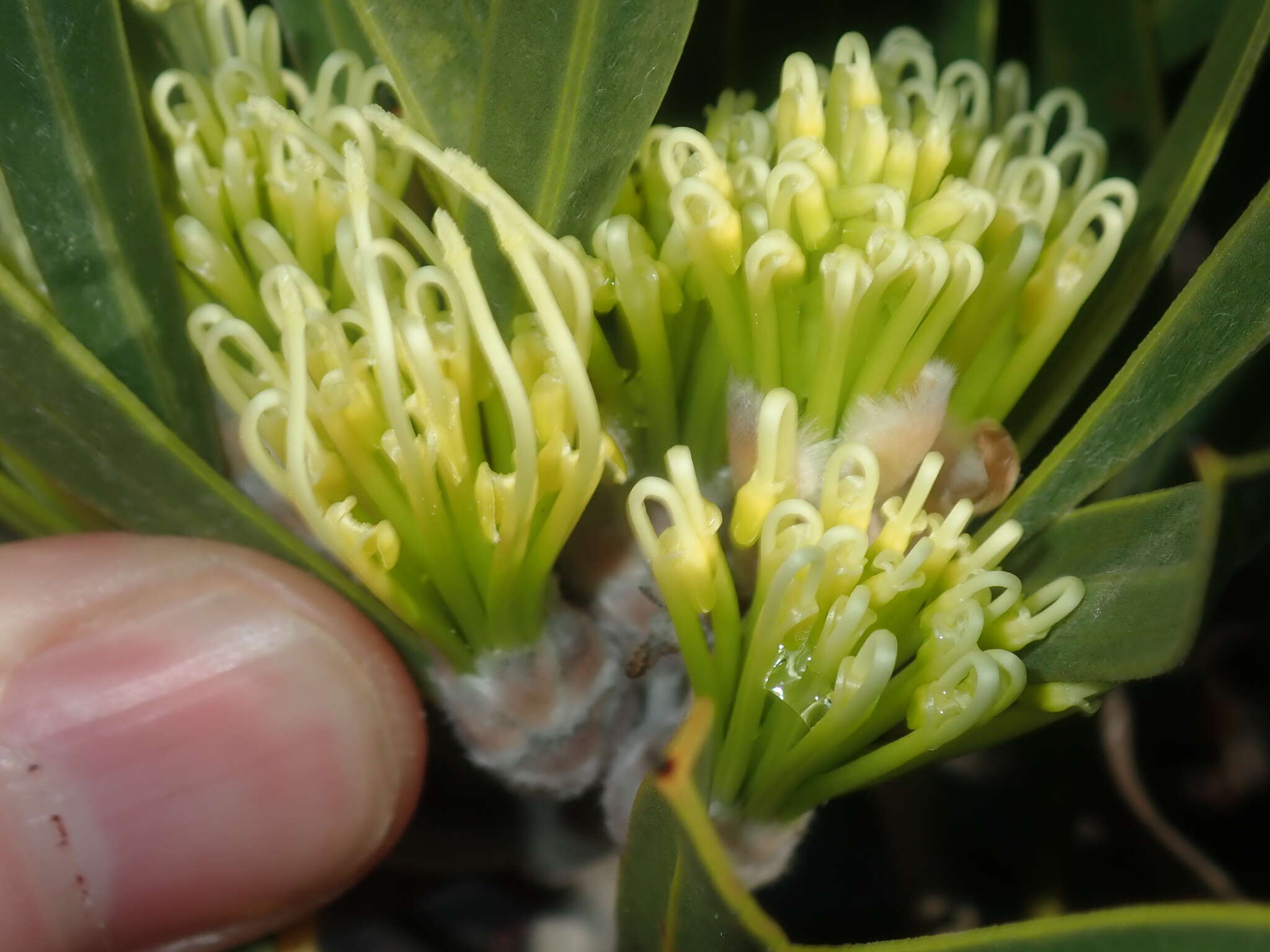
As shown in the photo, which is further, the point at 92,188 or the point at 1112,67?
the point at 1112,67

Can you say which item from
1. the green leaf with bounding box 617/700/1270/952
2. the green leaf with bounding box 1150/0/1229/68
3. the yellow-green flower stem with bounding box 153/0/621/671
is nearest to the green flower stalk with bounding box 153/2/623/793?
the yellow-green flower stem with bounding box 153/0/621/671

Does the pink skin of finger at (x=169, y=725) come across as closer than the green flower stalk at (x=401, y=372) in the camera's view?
No

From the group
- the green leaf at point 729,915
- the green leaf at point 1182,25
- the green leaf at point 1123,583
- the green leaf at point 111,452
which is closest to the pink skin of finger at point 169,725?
the green leaf at point 111,452

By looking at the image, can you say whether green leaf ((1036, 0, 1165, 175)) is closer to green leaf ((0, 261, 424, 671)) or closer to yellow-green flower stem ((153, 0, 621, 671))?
yellow-green flower stem ((153, 0, 621, 671))

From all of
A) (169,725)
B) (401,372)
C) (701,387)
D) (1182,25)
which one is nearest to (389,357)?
(401,372)

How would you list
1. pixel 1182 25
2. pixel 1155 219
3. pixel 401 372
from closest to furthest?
pixel 401 372
pixel 1155 219
pixel 1182 25

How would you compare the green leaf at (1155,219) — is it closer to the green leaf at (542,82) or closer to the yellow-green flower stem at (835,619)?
the yellow-green flower stem at (835,619)

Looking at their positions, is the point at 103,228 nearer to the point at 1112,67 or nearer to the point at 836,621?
the point at 836,621
